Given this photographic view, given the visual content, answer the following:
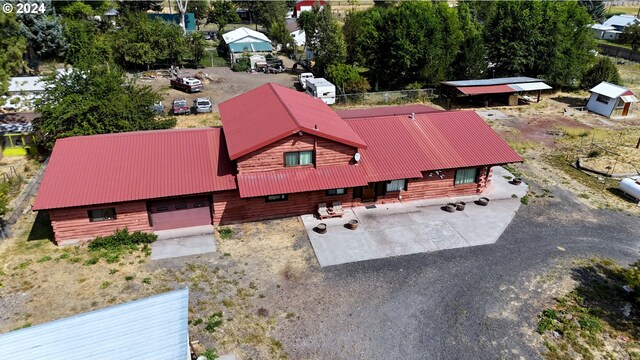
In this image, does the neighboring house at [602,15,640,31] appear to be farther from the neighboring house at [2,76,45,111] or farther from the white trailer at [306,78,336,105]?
the neighboring house at [2,76,45,111]

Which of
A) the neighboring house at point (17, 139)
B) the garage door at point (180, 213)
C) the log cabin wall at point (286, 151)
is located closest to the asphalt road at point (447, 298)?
the log cabin wall at point (286, 151)

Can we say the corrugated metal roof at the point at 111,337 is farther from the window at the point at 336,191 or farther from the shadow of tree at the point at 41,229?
the window at the point at 336,191

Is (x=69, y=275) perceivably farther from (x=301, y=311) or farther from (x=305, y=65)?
(x=305, y=65)

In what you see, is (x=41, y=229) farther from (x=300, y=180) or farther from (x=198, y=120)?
(x=198, y=120)

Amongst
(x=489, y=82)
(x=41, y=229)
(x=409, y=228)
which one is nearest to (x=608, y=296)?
(x=409, y=228)

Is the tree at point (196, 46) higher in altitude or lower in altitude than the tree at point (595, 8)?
lower

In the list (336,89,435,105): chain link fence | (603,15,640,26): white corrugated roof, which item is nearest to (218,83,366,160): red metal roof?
(336,89,435,105): chain link fence
